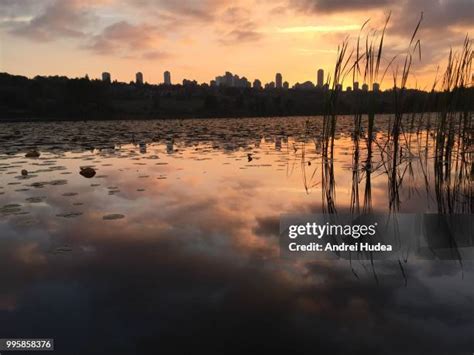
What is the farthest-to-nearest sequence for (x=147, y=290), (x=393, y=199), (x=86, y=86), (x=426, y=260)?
(x=86, y=86), (x=393, y=199), (x=426, y=260), (x=147, y=290)

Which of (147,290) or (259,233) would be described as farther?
(259,233)

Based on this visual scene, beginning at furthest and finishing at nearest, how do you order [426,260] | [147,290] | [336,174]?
1. [336,174]
2. [426,260]
3. [147,290]

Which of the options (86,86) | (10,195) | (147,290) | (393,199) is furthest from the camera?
(86,86)

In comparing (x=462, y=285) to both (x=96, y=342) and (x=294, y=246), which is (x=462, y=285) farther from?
(x=96, y=342)

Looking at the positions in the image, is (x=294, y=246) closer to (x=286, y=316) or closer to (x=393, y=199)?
(x=286, y=316)

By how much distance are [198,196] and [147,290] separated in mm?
3242

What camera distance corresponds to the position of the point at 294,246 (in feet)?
12.2

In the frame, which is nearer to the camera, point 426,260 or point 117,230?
point 426,260

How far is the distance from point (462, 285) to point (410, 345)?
3.42 feet

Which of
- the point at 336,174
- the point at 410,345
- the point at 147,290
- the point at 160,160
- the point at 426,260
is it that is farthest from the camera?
the point at 160,160

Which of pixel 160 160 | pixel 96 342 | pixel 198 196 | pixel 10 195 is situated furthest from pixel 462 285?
pixel 160 160

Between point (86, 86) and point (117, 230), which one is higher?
point (86, 86)

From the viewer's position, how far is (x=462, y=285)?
2836 mm

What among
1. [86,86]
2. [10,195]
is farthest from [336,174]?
[86,86]
